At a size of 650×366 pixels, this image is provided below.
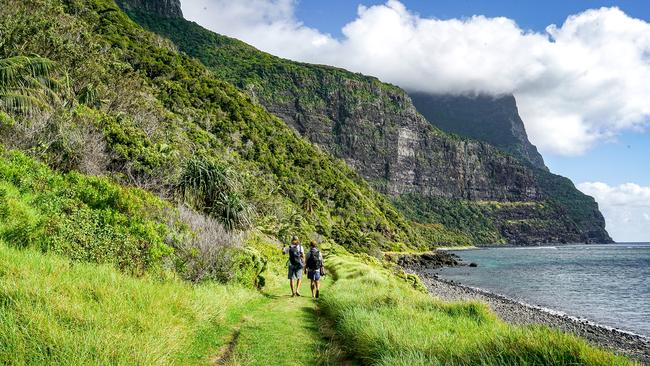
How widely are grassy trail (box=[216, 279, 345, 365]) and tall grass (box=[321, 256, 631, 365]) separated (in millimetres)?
528

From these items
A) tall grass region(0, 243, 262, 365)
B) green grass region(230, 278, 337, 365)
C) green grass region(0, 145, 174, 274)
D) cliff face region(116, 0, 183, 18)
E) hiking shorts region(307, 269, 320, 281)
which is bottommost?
green grass region(230, 278, 337, 365)

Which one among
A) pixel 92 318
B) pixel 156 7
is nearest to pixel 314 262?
pixel 92 318

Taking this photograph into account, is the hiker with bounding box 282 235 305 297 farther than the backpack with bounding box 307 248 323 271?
No

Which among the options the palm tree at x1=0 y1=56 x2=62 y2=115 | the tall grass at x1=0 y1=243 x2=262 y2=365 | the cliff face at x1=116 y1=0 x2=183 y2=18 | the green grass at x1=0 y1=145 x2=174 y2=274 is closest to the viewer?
the tall grass at x1=0 y1=243 x2=262 y2=365

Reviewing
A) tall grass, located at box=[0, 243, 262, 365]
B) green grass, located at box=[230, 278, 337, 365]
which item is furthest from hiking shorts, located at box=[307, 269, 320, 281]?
tall grass, located at box=[0, 243, 262, 365]

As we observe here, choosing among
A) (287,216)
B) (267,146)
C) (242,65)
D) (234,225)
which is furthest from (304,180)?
(242,65)

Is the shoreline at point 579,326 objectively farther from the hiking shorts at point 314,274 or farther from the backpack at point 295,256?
the backpack at point 295,256

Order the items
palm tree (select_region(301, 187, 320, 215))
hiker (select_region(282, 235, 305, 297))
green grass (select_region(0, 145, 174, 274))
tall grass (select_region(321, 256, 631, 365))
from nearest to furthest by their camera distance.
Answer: tall grass (select_region(321, 256, 631, 365)) → green grass (select_region(0, 145, 174, 274)) → hiker (select_region(282, 235, 305, 297)) → palm tree (select_region(301, 187, 320, 215))

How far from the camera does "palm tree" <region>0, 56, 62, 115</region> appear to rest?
60.2ft

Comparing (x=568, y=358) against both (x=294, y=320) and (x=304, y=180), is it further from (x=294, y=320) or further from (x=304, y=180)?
(x=304, y=180)

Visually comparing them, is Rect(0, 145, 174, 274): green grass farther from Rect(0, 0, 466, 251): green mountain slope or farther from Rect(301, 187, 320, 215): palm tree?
Rect(301, 187, 320, 215): palm tree

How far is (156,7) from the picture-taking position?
170 meters

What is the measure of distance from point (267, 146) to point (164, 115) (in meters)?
34.6

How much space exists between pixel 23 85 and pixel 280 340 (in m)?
18.4
